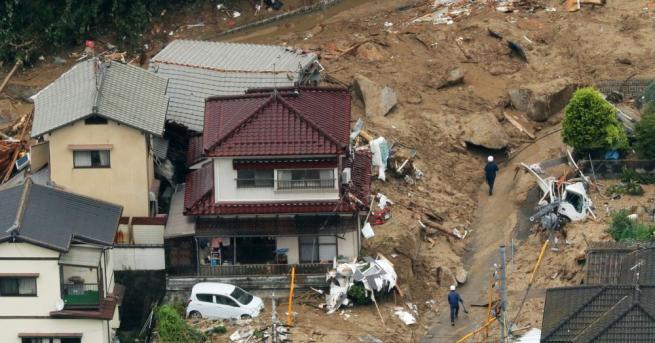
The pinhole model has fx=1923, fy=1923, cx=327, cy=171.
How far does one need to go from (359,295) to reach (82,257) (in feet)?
30.1

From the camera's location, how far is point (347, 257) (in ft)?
215

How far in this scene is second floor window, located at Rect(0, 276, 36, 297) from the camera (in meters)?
62.1

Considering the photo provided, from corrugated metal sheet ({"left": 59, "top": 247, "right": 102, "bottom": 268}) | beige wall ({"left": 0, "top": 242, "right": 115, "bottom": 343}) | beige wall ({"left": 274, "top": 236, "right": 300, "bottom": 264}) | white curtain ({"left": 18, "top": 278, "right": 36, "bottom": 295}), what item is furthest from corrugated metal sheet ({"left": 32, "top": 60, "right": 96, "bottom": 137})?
beige wall ({"left": 274, "top": 236, "right": 300, "bottom": 264})

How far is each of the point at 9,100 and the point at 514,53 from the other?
816 inches

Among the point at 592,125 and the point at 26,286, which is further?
the point at 592,125

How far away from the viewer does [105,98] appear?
221 feet

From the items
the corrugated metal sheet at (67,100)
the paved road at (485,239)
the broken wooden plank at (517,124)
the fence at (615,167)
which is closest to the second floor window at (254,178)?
the corrugated metal sheet at (67,100)

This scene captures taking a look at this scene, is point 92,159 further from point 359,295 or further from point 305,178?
point 359,295

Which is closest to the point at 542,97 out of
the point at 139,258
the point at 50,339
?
the point at 139,258

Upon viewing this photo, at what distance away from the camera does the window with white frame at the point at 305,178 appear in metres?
64.8

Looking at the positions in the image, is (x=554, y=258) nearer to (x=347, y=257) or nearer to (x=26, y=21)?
(x=347, y=257)

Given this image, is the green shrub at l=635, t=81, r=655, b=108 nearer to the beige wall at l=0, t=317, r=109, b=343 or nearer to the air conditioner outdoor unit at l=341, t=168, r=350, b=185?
the air conditioner outdoor unit at l=341, t=168, r=350, b=185

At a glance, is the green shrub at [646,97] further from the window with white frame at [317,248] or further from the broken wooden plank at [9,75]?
the broken wooden plank at [9,75]

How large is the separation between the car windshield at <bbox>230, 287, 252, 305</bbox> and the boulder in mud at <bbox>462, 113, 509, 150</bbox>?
13.7m
